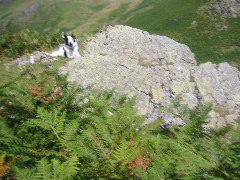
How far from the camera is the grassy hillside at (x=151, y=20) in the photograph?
162 feet

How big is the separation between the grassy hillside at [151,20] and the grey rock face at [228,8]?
1582mm

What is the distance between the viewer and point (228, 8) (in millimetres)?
59406

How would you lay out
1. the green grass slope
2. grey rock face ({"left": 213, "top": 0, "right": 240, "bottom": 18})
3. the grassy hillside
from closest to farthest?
1. the green grass slope
2. the grassy hillside
3. grey rock face ({"left": 213, "top": 0, "right": 240, "bottom": 18})

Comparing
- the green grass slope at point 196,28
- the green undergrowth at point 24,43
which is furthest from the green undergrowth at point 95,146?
the green grass slope at point 196,28

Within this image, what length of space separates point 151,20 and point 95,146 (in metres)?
64.4

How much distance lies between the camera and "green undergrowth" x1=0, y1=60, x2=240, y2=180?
432cm

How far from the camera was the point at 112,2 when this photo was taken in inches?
4065

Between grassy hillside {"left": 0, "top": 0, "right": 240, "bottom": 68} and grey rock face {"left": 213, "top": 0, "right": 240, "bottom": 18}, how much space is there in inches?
62.3

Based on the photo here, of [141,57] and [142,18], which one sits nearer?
[141,57]

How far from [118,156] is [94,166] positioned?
429 millimetres

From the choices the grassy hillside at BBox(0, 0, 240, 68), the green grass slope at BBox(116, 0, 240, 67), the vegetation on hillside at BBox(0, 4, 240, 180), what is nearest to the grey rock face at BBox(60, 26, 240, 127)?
the grassy hillside at BBox(0, 0, 240, 68)

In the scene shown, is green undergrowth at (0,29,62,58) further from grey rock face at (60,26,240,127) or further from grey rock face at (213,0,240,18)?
grey rock face at (213,0,240,18)

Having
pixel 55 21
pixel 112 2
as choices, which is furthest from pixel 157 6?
pixel 55 21

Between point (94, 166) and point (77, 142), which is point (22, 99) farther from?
point (94, 166)
